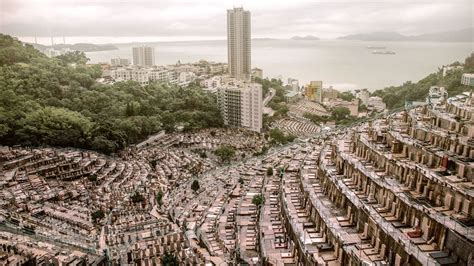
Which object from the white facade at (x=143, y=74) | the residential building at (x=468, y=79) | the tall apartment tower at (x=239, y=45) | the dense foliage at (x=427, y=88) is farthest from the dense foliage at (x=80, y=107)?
the tall apartment tower at (x=239, y=45)

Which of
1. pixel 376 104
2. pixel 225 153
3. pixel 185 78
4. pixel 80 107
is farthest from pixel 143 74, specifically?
pixel 376 104

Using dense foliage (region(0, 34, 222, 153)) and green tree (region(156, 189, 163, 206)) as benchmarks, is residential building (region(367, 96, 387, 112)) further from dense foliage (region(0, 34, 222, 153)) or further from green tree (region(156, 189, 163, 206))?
green tree (region(156, 189, 163, 206))

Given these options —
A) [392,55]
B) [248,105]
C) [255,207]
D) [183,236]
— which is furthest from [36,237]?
[392,55]

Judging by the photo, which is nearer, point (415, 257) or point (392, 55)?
point (415, 257)

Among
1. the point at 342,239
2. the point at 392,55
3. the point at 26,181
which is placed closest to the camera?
the point at 342,239

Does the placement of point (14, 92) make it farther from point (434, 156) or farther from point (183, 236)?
point (434, 156)

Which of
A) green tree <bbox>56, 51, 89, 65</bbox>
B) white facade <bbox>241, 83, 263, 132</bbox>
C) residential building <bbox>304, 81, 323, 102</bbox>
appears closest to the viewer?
white facade <bbox>241, 83, 263, 132</bbox>

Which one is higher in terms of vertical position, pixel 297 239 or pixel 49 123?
pixel 49 123

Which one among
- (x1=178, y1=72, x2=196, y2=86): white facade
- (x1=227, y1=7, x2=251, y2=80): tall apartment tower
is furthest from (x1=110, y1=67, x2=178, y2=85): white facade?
(x1=227, y1=7, x2=251, y2=80): tall apartment tower
